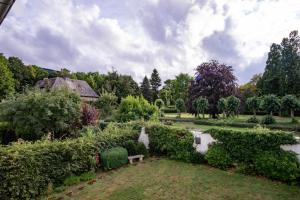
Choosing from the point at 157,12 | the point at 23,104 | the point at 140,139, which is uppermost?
the point at 157,12

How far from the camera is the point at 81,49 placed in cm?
1731

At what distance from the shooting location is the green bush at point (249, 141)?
7328mm

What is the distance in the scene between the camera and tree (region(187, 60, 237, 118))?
31734mm

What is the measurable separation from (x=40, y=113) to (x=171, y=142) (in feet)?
23.6

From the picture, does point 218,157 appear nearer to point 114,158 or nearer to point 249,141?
point 249,141

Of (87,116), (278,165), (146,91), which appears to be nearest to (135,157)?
(87,116)

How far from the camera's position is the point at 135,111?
16.0 meters

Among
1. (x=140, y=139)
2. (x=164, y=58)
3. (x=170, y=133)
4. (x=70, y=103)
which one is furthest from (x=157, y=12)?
(x=164, y=58)

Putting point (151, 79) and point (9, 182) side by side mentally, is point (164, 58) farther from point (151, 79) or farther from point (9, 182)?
point (151, 79)

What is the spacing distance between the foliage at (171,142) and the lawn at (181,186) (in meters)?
1.01

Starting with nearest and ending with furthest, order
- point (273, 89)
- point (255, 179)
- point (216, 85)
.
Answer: point (255, 179) → point (216, 85) → point (273, 89)

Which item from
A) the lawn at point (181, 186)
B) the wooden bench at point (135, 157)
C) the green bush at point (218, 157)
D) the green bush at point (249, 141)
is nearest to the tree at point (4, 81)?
the wooden bench at point (135, 157)

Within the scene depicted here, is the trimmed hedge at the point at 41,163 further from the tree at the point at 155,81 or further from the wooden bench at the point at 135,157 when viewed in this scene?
the tree at the point at 155,81

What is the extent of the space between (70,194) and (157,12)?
7618mm
